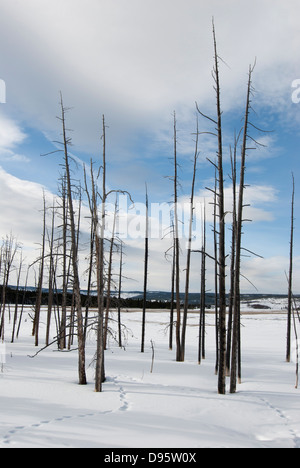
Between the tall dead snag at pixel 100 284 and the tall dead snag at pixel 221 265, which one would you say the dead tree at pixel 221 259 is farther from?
the tall dead snag at pixel 100 284

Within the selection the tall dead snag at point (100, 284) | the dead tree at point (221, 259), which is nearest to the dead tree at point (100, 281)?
the tall dead snag at point (100, 284)

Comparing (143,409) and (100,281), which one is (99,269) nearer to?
(100,281)

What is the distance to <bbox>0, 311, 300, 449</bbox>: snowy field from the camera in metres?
6.48

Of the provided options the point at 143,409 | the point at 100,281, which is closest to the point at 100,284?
the point at 100,281

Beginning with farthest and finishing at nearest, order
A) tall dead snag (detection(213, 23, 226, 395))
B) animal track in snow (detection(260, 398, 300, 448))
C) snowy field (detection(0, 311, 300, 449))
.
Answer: tall dead snag (detection(213, 23, 226, 395))
animal track in snow (detection(260, 398, 300, 448))
snowy field (detection(0, 311, 300, 449))

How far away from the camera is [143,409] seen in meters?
8.72

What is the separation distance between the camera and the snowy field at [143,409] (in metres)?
6.48

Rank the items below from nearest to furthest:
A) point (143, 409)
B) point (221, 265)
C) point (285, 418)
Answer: point (285, 418), point (143, 409), point (221, 265)

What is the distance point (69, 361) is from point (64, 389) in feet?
22.5

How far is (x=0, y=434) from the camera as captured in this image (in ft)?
20.7

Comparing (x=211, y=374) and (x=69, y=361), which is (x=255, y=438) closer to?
(x=211, y=374)

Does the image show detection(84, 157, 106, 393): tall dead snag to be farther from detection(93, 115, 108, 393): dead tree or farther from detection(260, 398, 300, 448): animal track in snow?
detection(260, 398, 300, 448): animal track in snow

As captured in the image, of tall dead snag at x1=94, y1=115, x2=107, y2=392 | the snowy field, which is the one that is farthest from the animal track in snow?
tall dead snag at x1=94, y1=115, x2=107, y2=392

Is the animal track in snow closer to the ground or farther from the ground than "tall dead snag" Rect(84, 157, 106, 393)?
closer to the ground
